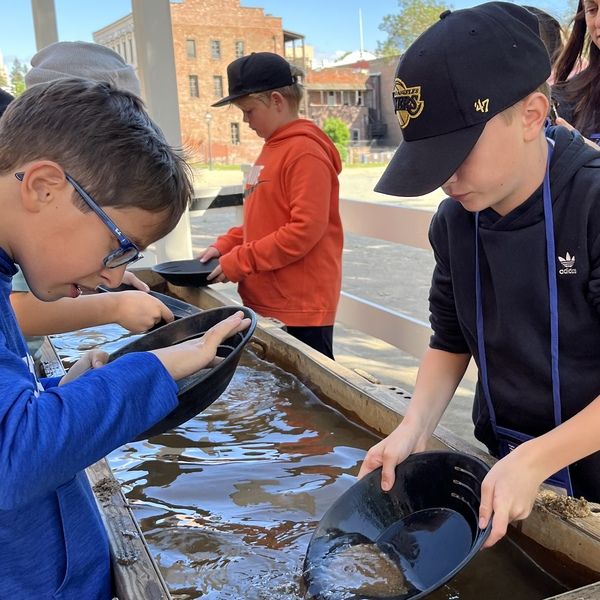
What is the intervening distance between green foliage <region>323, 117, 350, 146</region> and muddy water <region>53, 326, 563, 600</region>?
35.0 meters

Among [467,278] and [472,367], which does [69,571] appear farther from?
[472,367]

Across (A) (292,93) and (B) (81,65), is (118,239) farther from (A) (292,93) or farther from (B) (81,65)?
(A) (292,93)

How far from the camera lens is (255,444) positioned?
6.39ft

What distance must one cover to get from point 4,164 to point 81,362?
52 cm

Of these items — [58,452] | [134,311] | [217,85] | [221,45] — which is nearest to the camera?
[58,452]

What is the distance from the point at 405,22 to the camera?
3088 cm

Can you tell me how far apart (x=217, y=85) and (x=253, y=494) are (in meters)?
41.9

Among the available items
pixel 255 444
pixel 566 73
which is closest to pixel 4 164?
pixel 255 444

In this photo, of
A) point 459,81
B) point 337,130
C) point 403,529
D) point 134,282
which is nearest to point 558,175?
point 459,81

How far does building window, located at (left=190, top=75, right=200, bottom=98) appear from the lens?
4034 cm

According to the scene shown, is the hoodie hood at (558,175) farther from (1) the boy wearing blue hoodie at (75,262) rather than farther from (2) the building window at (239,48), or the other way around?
(2) the building window at (239,48)

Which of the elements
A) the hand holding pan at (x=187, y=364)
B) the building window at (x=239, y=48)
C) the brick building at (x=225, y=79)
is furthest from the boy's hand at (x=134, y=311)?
the building window at (x=239, y=48)

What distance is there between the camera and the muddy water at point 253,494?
1.28 metres

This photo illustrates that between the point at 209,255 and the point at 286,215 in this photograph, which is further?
the point at 209,255
